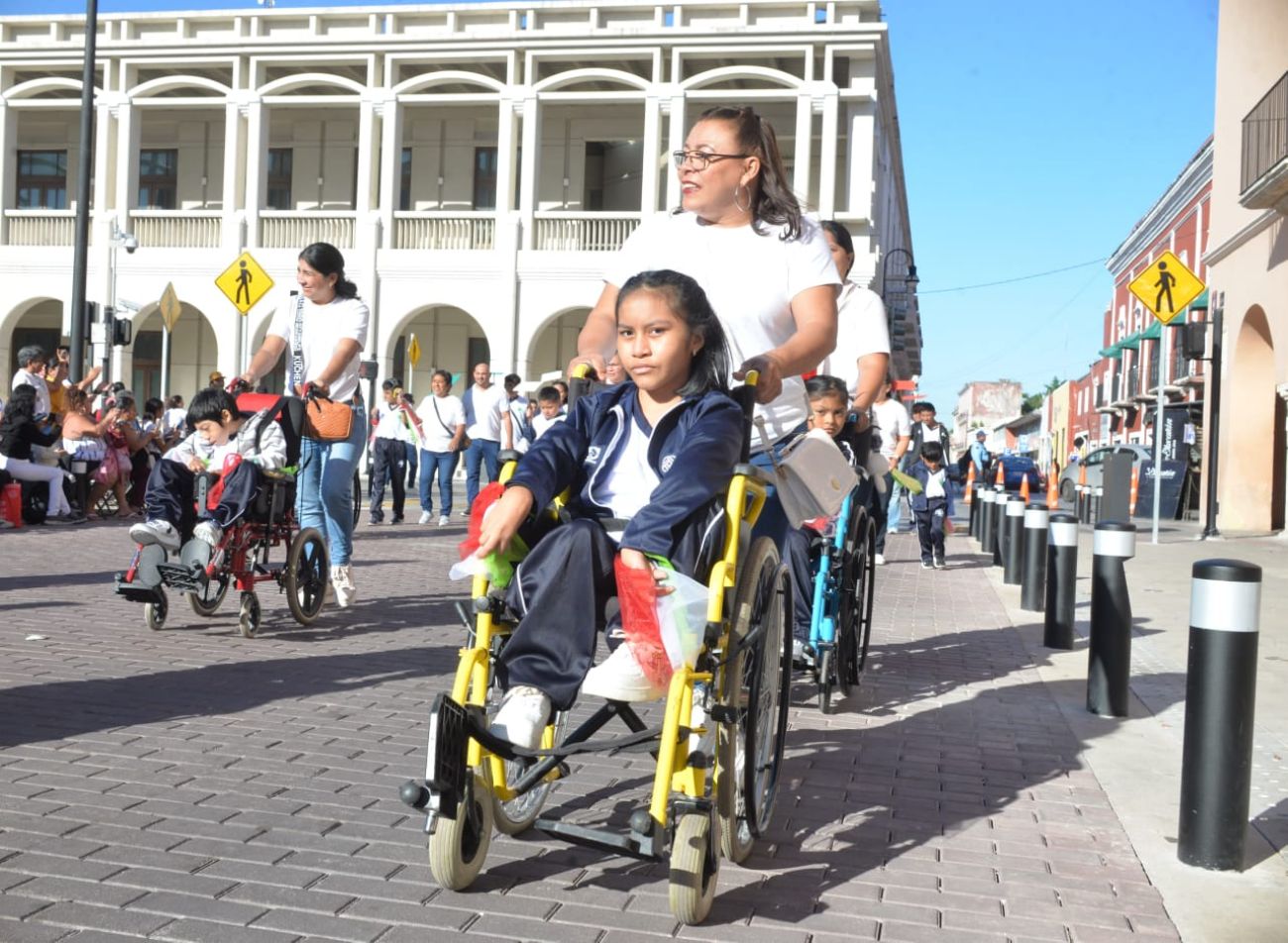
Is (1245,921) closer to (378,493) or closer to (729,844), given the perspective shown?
(729,844)

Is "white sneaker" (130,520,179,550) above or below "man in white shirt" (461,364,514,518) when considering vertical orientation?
below

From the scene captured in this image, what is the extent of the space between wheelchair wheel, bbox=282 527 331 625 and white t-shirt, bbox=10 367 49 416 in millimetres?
8120

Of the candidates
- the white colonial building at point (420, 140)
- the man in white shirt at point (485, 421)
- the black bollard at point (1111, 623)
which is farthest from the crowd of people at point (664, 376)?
the white colonial building at point (420, 140)

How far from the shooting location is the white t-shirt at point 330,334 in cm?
808

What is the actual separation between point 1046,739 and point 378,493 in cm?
1262

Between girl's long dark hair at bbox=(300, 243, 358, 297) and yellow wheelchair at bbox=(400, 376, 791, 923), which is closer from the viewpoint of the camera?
yellow wheelchair at bbox=(400, 376, 791, 923)

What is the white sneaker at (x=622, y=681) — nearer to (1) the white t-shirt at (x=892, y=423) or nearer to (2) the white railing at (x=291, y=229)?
(1) the white t-shirt at (x=892, y=423)

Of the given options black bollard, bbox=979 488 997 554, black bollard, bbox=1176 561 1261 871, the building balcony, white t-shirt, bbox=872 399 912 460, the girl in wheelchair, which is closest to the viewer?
the girl in wheelchair

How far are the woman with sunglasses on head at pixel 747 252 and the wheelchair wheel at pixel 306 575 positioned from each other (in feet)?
12.0

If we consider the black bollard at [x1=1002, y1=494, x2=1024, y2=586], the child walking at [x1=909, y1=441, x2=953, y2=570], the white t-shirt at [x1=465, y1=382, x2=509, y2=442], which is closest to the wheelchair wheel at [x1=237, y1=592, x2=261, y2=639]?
the black bollard at [x1=1002, y1=494, x2=1024, y2=586]

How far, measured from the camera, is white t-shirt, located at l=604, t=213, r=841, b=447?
4590 mm

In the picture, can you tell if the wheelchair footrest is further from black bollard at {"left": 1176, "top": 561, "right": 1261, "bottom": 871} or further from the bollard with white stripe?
the bollard with white stripe

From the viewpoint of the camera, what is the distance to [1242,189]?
20469 millimetres

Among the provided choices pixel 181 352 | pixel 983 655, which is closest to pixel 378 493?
pixel 983 655
